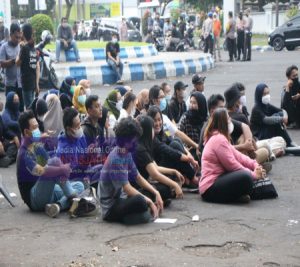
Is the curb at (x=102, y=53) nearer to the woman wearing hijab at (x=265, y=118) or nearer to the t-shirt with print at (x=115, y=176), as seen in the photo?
the woman wearing hijab at (x=265, y=118)

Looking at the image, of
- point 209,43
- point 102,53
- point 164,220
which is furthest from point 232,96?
point 209,43

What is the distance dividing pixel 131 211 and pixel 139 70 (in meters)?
13.7

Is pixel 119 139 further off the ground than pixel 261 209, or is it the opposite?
pixel 119 139

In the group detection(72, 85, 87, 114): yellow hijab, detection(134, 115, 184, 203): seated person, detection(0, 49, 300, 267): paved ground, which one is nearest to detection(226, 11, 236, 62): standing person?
detection(72, 85, 87, 114): yellow hijab

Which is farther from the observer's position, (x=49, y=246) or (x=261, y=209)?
(x=261, y=209)

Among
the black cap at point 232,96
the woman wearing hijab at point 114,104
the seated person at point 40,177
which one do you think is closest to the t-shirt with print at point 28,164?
the seated person at point 40,177

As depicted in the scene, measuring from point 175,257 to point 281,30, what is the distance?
28.2 meters

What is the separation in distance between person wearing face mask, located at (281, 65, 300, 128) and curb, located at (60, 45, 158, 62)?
30.9 feet

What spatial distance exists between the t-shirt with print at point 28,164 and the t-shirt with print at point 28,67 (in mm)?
4210

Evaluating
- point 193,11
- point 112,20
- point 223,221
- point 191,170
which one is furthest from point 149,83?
point 193,11

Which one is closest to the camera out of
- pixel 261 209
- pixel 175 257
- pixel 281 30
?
pixel 175 257

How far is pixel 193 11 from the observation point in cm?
5819

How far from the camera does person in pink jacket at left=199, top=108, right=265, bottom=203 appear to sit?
7395 mm

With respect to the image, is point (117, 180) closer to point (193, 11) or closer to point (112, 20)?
point (112, 20)
